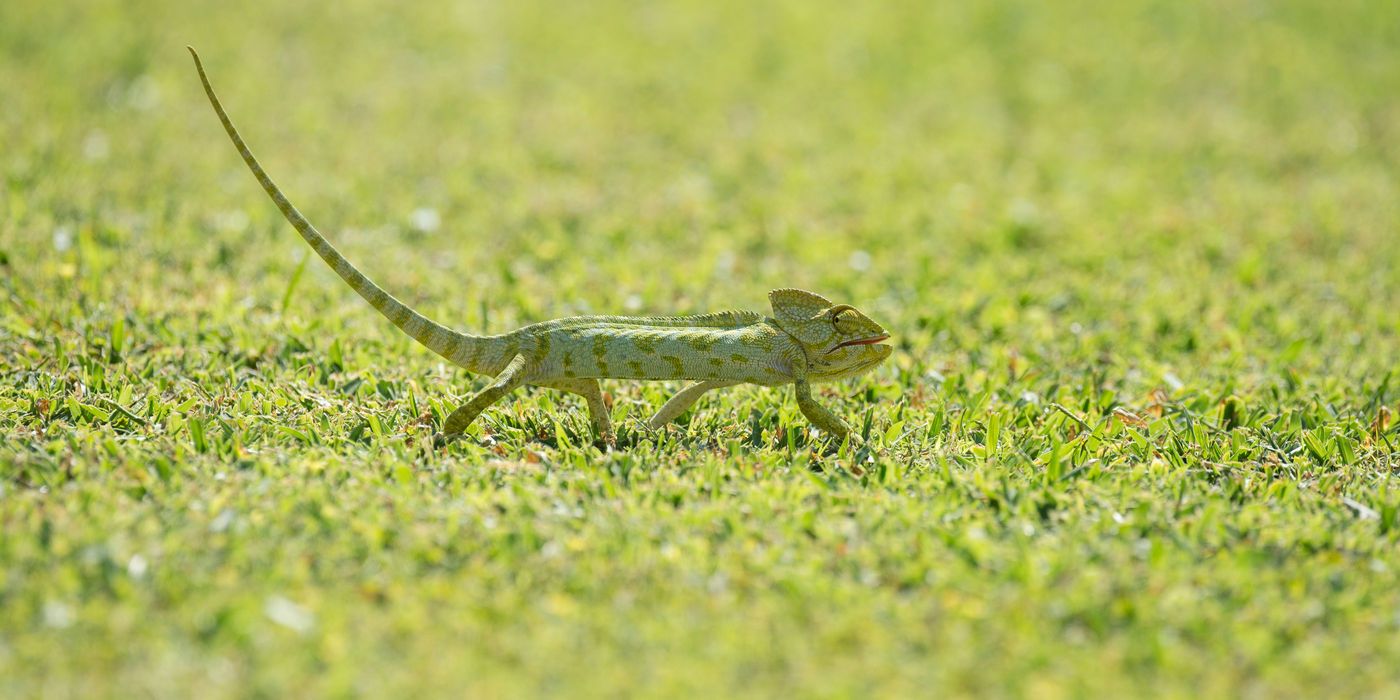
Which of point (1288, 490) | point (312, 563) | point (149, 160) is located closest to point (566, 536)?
point (312, 563)

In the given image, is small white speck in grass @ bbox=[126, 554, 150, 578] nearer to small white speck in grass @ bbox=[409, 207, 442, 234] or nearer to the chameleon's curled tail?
the chameleon's curled tail

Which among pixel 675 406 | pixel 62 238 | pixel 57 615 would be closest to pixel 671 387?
pixel 675 406

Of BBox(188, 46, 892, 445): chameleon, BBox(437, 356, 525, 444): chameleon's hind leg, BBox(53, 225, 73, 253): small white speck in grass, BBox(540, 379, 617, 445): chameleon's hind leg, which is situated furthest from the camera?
BBox(53, 225, 73, 253): small white speck in grass

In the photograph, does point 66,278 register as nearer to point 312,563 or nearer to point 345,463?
point 345,463

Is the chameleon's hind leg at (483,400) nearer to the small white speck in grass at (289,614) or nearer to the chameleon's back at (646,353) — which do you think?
the chameleon's back at (646,353)

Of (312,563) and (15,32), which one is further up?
(15,32)

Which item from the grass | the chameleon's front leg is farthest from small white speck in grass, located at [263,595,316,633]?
the chameleon's front leg
